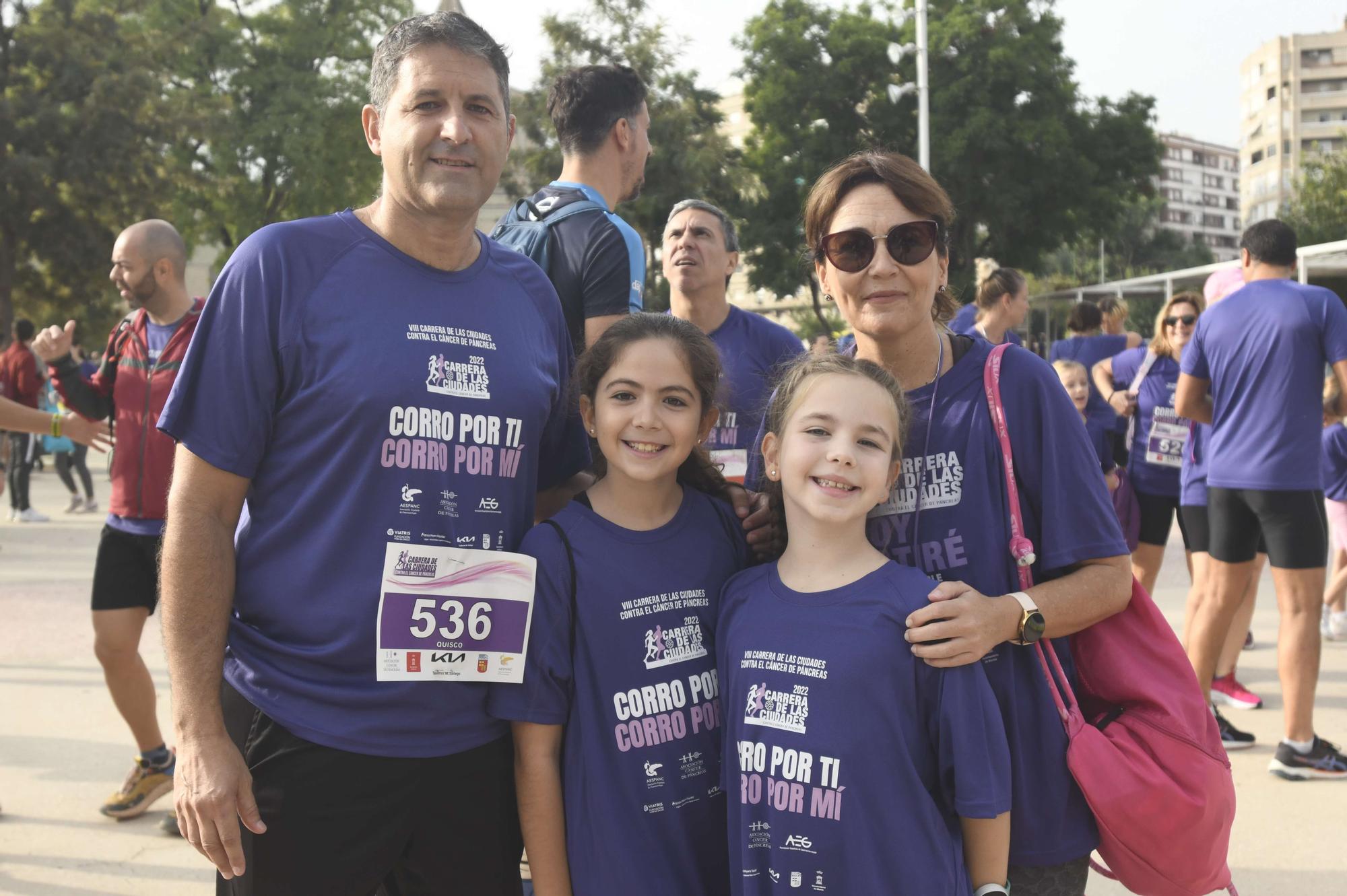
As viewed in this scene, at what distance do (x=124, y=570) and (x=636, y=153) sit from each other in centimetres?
271

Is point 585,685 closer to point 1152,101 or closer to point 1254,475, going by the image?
point 1254,475

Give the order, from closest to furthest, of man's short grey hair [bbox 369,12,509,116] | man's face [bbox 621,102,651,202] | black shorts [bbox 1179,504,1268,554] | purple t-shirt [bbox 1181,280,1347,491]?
man's short grey hair [bbox 369,12,509,116] < man's face [bbox 621,102,651,202] < purple t-shirt [bbox 1181,280,1347,491] < black shorts [bbox 1179,504,1268,554]

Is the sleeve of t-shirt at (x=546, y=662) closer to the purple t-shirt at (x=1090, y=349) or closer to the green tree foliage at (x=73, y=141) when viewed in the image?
the purple t-shirt at (x=1090, y=349)

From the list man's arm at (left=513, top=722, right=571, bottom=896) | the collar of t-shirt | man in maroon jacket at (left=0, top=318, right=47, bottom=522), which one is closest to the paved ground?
man in maroon jacket at (left=0, top=318, right=47, bottom=522)

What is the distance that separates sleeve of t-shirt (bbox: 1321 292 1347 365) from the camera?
5.02 metres

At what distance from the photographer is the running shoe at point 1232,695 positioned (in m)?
5.82

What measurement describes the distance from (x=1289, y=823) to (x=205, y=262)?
2294 inches

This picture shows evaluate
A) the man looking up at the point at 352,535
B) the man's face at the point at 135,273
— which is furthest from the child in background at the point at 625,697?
the man's face at the point at 135,273

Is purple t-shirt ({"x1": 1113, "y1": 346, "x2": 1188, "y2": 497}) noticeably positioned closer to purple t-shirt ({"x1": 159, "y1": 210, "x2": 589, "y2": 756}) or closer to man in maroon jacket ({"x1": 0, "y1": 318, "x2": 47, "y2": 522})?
purple t-shirt ({"x1": 159, "y1": 210, "x2": 589, "y2": 756})

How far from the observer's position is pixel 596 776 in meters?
2.19

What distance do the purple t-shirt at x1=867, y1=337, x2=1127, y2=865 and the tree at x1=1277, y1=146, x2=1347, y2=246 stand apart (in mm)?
47513

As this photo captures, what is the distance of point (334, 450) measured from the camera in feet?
7.01

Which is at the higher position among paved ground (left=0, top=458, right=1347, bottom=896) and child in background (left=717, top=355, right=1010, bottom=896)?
child in background (left=717, top=355, right=1010, bottom=896)

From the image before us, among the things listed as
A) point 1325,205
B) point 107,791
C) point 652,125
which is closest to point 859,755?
point 107,791
